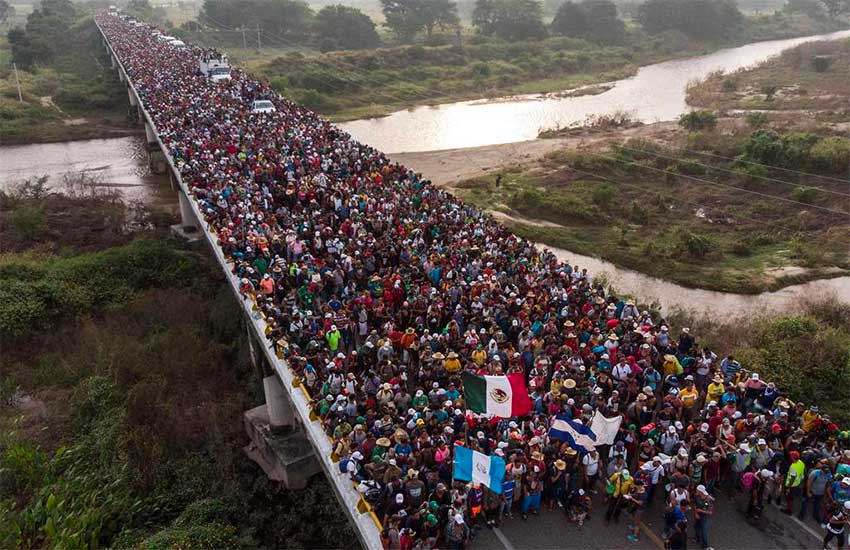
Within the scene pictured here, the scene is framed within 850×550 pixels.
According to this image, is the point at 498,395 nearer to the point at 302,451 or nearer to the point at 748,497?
the point at 748,497

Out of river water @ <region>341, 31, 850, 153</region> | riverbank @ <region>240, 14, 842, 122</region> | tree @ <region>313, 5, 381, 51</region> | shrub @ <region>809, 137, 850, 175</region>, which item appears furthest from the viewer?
tree @ <region>313, 5, 381, 51</region>

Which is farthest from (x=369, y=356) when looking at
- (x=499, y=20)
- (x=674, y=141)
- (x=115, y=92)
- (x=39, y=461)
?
(x=499, y=20)

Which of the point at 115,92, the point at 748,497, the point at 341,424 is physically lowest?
the point at 748,497

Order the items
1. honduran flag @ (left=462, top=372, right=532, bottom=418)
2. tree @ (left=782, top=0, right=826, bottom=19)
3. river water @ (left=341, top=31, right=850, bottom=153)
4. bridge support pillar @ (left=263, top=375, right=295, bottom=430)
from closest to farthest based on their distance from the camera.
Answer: honduran flag @ (left=462, top=372, right=532, bottom=418) < bridge support pillar @ (left=263, top=375, right=295, bottom=430) < river water @ (left=341, top=31, right=850, bottom=153) < tree @ (left=782, top=0, right=826, bottom=19)

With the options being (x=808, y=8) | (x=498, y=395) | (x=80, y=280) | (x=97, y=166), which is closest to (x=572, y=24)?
(x=808, y=8)

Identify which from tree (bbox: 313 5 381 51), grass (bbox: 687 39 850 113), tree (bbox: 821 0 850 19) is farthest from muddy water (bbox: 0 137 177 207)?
tree (bbox: 821 0 850 19)

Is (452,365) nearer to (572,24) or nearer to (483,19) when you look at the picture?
(483,19)

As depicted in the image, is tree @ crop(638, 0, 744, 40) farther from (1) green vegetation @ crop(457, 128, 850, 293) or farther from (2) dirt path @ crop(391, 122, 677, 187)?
(1) green vegetation @ crop(457, 128, 850, 293)

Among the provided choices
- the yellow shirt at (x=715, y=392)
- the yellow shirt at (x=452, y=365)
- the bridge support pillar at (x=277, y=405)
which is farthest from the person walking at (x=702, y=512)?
the bridge support pillar at (x=277, y=405)
